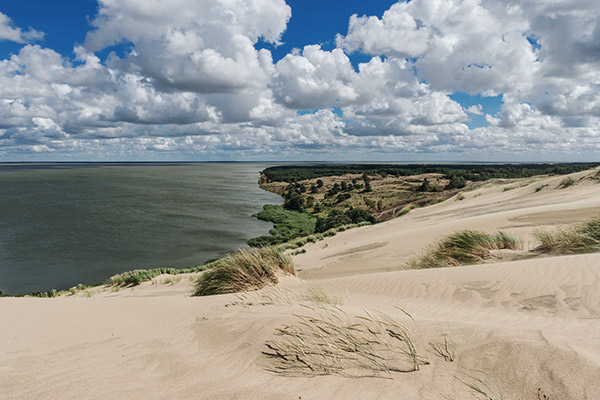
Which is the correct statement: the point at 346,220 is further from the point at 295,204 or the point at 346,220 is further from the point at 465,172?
the point at 465,172

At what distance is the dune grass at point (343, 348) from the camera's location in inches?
111

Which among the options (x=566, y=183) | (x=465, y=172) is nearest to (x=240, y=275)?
(x=566, y=183)

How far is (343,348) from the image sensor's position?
312cm

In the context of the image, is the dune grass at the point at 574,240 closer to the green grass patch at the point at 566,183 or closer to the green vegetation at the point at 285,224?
the green grass patch at the point at 566,183

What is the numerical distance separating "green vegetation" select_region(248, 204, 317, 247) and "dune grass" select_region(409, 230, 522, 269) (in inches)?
786

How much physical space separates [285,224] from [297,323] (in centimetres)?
3287

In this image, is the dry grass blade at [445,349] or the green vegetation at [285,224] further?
the green vegetation at [285,224]

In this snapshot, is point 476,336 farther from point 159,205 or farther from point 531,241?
point 159,205

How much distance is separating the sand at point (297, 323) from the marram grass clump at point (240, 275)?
512mm

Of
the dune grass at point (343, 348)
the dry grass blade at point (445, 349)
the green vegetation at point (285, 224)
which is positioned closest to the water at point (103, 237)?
the green vegetation at point (285, 224)

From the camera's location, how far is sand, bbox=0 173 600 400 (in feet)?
8.36

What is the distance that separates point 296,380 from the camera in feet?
8.96

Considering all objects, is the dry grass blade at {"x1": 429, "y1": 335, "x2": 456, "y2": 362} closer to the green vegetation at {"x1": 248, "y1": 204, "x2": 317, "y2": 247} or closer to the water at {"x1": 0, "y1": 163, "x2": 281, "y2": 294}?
the water at {"x1": 0, "y1": 163, "x2": 281, "y2": 294}

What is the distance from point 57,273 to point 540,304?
24351 millimetres
